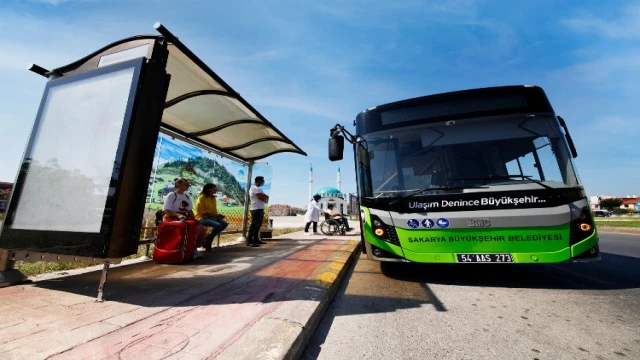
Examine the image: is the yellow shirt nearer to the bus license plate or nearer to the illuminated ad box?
the illuminated ad box

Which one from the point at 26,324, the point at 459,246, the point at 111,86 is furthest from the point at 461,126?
the point at 26,324

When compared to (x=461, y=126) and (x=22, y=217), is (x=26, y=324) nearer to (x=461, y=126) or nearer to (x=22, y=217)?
(x=22, y=217)

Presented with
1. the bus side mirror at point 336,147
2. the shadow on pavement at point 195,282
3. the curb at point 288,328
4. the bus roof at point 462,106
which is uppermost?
the bus roof at point 462,106

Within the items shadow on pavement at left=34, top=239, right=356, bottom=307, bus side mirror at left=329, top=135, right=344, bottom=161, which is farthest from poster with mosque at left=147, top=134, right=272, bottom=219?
bus side mirror at left=329, top=135, right=344, bottom=161

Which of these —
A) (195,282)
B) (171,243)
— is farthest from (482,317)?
(171,243)

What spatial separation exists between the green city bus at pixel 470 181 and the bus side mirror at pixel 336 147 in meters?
0.02

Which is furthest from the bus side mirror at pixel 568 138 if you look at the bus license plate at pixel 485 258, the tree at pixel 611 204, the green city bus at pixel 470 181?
the tree at pixel 611 204

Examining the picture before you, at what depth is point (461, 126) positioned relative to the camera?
4.04 m

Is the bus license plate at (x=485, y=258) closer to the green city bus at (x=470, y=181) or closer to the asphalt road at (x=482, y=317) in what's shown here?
the green city bus at (x=470, y=181)

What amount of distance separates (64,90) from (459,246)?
494 cm

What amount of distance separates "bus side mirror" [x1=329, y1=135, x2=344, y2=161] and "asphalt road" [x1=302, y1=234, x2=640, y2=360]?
193cm

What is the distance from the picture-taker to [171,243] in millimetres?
4297

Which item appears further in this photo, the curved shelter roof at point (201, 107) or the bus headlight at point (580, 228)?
the bus headlight at point (580, 228)

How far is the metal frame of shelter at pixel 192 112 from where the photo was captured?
282cm
